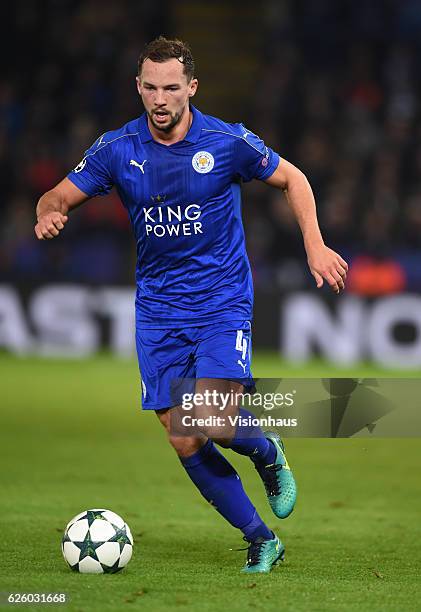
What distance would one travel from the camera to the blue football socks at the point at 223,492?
5.25 meters

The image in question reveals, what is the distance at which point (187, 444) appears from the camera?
5.22 m

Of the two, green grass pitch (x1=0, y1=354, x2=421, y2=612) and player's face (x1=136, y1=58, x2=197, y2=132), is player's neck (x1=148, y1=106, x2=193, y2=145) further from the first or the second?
green grass pitch (x1=0, y1=354, x2=421, y2=612)

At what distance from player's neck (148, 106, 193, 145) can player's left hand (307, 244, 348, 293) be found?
2.62 feet

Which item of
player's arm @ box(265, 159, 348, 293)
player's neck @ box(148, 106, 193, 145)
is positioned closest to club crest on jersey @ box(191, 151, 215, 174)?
player's neck @ box(148, 106, 193, 145)

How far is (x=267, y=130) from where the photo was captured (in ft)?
55.2

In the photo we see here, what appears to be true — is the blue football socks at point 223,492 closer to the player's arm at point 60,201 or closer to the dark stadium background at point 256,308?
the dark stadium background at point 256,308

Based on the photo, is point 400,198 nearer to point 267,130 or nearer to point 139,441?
point 267,130

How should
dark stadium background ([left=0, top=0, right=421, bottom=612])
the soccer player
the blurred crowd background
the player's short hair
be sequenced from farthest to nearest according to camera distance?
the blurred crowd background, dark stadium background ([left=0, top=0, right=421, bottom=612]), the soccer player, the player's short hair

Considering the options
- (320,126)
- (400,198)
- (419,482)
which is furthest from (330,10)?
(419,482)

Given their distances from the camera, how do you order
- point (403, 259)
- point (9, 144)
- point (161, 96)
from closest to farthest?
point (161, 96) < point (403, 259) < point (9, 144)

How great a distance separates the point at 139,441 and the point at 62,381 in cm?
341

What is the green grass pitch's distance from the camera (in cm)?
468

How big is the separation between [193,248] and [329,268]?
0.64 metres

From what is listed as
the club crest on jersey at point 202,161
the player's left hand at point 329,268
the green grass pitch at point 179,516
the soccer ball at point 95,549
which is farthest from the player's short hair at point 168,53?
the green grass pitch at point 179,516
